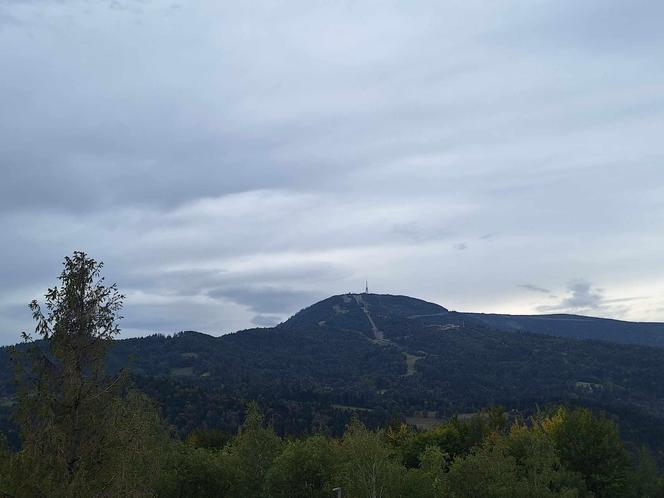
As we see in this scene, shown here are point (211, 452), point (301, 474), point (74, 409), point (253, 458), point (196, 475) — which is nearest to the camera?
point (74, 409)

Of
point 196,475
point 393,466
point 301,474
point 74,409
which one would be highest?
point 74,409

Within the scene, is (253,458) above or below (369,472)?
below

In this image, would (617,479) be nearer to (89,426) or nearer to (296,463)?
(296,463)

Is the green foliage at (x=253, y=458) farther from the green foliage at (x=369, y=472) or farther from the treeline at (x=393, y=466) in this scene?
the green foliage at (x=369, y=472)

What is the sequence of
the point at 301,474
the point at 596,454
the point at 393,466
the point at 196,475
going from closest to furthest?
the point at 393,466, the point at 196,475, the point at 301,474, the point at 596,454

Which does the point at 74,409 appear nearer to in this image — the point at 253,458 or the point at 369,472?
the point at 369,472

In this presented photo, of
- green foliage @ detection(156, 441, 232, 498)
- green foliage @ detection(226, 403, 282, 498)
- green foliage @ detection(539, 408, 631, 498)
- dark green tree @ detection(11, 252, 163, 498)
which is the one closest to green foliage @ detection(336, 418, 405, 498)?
green foliage @ detection(226, 403, 282, 498)

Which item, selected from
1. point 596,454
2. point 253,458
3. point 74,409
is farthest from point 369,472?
point 74,409

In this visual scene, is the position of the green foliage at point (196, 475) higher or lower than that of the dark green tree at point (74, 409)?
lower

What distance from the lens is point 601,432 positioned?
244 ft

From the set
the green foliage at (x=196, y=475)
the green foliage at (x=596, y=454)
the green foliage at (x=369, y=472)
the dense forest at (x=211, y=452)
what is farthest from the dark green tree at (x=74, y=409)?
the green foliage at (x=596, y=454)

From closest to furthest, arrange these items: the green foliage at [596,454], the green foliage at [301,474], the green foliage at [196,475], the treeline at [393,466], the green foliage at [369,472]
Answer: the treeline at [393,466]
the green foliage at [369,472]
the green foliage at [196,475]
the green foliage at [301,474]
the green foliage at [596,454]

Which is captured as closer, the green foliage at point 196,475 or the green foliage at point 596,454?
the green foliage at point 196,475

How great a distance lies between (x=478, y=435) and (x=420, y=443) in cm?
943
